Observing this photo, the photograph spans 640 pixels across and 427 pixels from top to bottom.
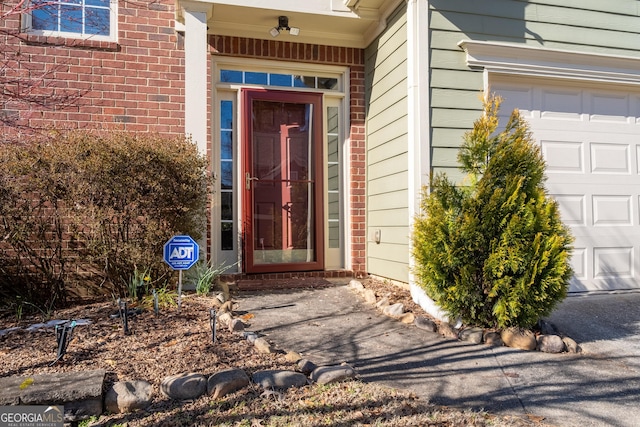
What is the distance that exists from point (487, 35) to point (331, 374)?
377cm

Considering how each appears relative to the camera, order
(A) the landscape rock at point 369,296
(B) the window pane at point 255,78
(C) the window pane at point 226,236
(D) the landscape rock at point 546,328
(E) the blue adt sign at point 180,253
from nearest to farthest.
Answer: (D) the landscape rock at point 546,328
(E) the blue adt sign at point 180,253
(A) the landscape rock at point 369,296
(C) the window pane at point 226,236
(B) the window pane at point 255,78

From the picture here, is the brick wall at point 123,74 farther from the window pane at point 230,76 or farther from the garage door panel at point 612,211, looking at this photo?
the garage door panel at point 612,211

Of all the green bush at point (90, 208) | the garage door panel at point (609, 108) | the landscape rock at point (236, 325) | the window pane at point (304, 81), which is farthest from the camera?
the window pane at point (304, 81)

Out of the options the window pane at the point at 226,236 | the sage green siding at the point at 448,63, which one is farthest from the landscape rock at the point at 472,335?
the window pane at the point at 226,236

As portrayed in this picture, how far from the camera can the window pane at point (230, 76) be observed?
560 centimetres

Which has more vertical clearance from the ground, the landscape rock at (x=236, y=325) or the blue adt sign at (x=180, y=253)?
the blue adt sign at (x=180, y=253)

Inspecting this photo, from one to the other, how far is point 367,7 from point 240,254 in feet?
10.0

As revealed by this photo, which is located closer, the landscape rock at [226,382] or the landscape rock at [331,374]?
the landscape rock at [226,382]

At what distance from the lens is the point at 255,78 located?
569 centimetres

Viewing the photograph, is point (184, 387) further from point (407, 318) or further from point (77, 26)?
point (77, 26)

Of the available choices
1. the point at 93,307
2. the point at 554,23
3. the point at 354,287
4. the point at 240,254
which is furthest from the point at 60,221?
the point at 554,23

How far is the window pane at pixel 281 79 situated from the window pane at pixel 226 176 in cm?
110

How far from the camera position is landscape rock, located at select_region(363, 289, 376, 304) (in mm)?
4536

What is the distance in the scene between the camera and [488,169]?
143 inches
